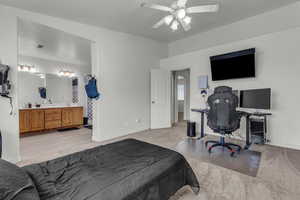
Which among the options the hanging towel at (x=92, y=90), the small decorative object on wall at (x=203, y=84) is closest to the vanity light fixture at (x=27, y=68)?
the hanging towel at (x=92, y=90)

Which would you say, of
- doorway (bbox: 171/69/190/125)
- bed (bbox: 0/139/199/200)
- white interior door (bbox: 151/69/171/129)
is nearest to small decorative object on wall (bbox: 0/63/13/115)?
bed (bbox: 0/139/199/200)

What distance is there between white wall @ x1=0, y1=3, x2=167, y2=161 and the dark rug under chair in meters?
1.84

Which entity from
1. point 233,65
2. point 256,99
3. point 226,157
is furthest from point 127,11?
point 226,157

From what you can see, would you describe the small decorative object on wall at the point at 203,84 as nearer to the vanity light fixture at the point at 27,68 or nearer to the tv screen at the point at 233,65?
the tv screen at the point at 233,65

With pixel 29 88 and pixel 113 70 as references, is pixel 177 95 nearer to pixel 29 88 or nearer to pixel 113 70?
pixel 113 70

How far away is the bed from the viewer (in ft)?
3.40

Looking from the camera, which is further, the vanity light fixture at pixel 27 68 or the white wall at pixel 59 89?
the white wall at pixel 59 89

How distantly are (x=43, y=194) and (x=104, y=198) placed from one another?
0.42 metres

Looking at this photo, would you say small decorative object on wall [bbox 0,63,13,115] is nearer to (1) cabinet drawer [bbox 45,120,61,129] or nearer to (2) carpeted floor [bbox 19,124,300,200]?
(2) carpeted floor [bbox 19,124,300,200]

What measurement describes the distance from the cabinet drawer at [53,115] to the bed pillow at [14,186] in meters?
4.44

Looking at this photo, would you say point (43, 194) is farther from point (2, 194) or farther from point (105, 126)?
point (105, 126)

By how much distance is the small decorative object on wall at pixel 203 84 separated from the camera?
4.34 m

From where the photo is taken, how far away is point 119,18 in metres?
3.53

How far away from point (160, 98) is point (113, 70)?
185 cm
